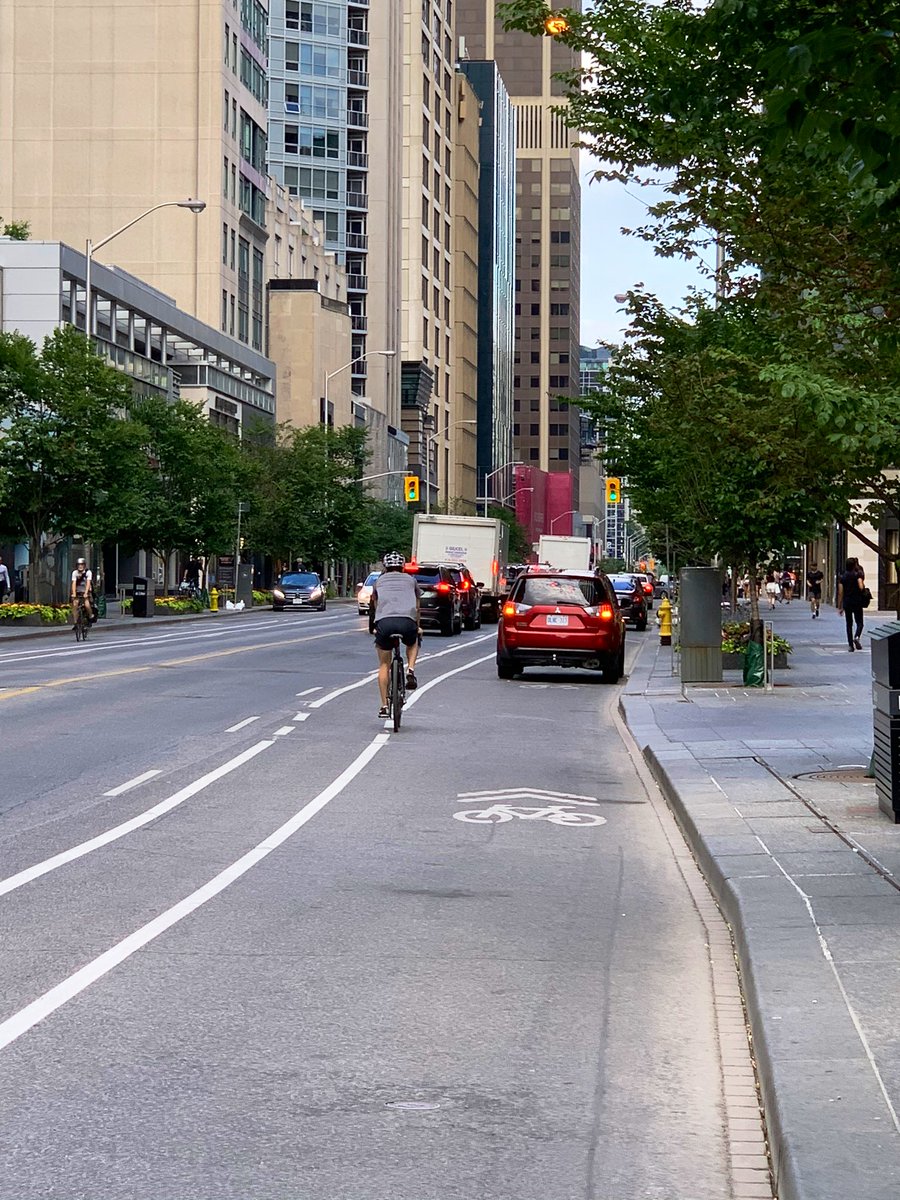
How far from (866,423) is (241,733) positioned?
27.2 feet

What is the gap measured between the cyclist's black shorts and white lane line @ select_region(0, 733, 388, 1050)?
5969 mm

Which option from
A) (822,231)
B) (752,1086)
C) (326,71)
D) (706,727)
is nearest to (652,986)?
(752,1086)

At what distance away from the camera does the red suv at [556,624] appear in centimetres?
3020

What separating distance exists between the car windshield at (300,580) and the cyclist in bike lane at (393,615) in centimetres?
5972

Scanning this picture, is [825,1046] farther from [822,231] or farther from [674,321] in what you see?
[674,321]

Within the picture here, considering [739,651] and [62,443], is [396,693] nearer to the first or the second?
[739,651]

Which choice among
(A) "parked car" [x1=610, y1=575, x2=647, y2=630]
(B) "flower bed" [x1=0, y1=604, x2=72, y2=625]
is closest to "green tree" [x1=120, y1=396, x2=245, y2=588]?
(B) "flower bed" [x1=0, y1=604, x2=72, y2=625]

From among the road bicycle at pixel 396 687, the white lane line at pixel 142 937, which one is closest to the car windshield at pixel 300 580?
the road bicycle at pixel 396 687

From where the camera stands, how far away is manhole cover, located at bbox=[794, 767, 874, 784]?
Result: 14.6 metres

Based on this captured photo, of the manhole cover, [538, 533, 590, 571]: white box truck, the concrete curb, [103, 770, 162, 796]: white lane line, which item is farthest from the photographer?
[538, 533, 590, 571]: white box truck

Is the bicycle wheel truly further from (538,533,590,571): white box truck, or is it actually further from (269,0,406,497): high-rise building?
(269,0,406,497): high-rise building

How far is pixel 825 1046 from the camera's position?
20.0 ft

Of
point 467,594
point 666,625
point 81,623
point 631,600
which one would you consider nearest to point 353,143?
point 631,600

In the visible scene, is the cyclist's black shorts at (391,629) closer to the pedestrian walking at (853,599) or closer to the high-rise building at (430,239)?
the pedestrian walking at (853,599)
